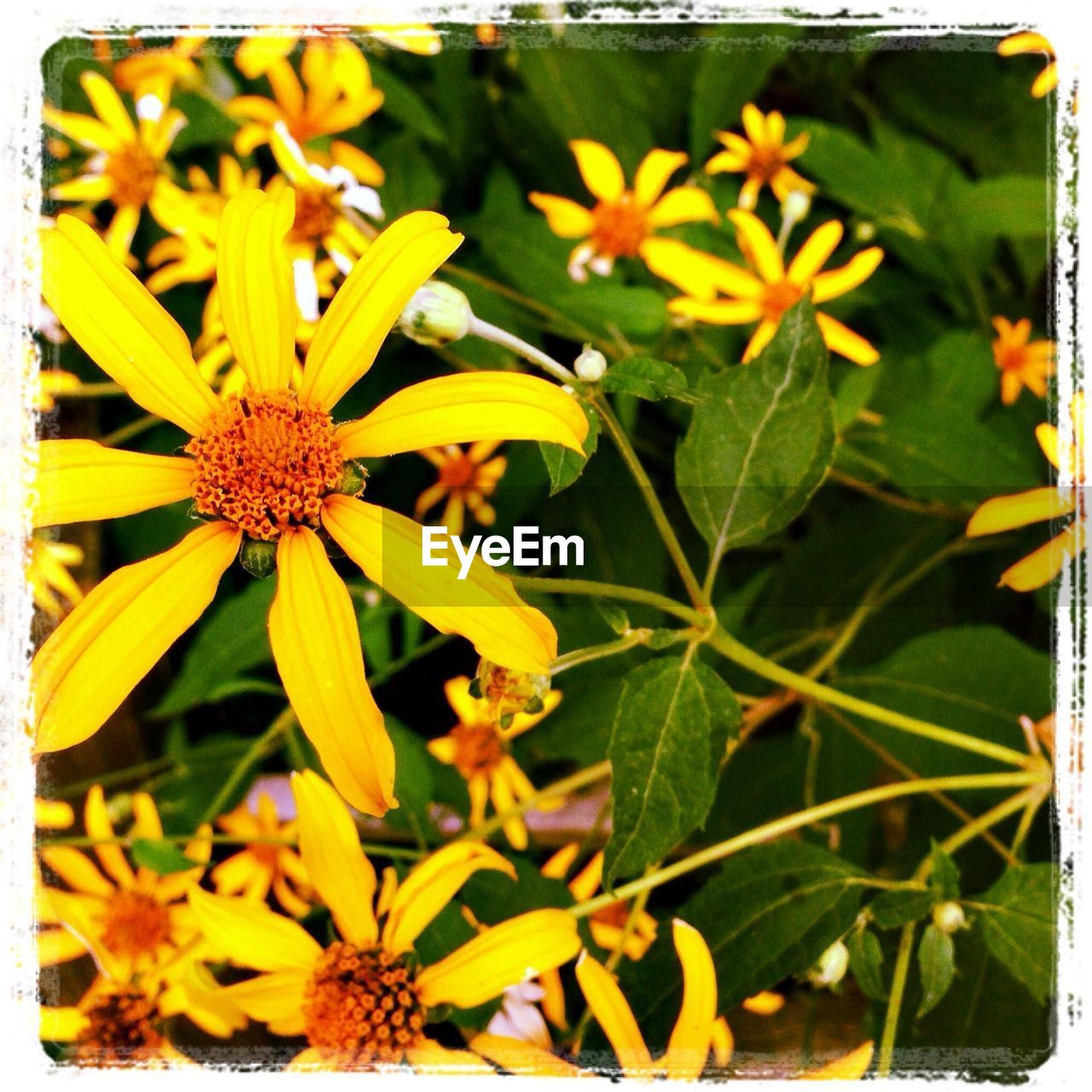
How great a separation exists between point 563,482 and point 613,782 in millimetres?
155

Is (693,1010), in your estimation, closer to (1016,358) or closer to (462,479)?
(462,479)

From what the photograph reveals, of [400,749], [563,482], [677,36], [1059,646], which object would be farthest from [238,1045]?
[677,36]

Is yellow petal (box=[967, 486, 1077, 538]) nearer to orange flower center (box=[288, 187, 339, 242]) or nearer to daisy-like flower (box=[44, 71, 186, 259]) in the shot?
orange flower center (box=[288, 187, 339, 242])

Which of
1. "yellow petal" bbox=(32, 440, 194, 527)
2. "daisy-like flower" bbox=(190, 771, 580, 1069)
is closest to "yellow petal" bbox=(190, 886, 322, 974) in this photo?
"daisy-like flower" bbox=(190, 771, 580, 1069)

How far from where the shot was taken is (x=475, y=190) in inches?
35.0

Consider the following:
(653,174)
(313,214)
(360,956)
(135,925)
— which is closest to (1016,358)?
(653,174)

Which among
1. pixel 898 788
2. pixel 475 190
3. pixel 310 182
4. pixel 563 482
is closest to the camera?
pixel 563 482

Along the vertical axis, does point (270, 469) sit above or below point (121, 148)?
below

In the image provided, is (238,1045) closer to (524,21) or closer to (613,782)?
(613,782)

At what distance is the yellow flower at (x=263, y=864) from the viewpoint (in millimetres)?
684

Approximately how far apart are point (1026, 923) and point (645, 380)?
378 mm

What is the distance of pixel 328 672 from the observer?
41 centimetres

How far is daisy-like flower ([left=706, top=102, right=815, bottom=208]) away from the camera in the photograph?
77 cm

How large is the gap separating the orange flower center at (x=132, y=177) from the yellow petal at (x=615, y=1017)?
0.70 metres
